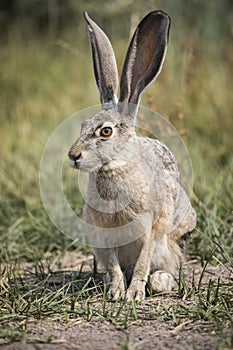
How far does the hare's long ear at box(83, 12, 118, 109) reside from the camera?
371 cm

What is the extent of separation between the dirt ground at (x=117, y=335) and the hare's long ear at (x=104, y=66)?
1164 mm

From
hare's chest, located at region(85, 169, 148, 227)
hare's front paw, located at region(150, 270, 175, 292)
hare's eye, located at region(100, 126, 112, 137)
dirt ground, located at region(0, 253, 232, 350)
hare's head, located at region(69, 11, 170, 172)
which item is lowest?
dirt ground, located at region(0, 253, 232, 350)

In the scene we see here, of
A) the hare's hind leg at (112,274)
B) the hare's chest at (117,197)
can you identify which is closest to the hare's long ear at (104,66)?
the hare's chest at (117,197)

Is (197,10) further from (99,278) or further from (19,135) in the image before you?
(99,278)

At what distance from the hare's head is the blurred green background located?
769mm

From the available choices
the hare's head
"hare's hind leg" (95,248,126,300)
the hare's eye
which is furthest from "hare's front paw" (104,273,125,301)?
the hare's eye

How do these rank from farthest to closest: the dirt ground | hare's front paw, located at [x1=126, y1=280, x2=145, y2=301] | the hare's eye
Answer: hare's front paw, located at [x1=126, y1=280, x2=145, y2=301], the hare's eye, the dirt ground

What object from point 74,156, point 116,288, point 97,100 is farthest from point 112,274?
point 97,100

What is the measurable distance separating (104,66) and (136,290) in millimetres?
1213

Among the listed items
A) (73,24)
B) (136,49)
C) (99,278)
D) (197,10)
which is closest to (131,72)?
(136,49)

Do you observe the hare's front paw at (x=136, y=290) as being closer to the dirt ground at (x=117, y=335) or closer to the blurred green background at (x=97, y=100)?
the dirt ground at (x=117, y=335)

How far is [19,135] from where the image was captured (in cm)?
698

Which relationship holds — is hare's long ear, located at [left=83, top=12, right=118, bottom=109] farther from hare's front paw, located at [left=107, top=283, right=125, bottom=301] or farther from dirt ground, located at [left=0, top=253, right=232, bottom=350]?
dirt ground, located at [left=0, top=253, right=232, bottom=350]

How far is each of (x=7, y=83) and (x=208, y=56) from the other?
2.46 meters
